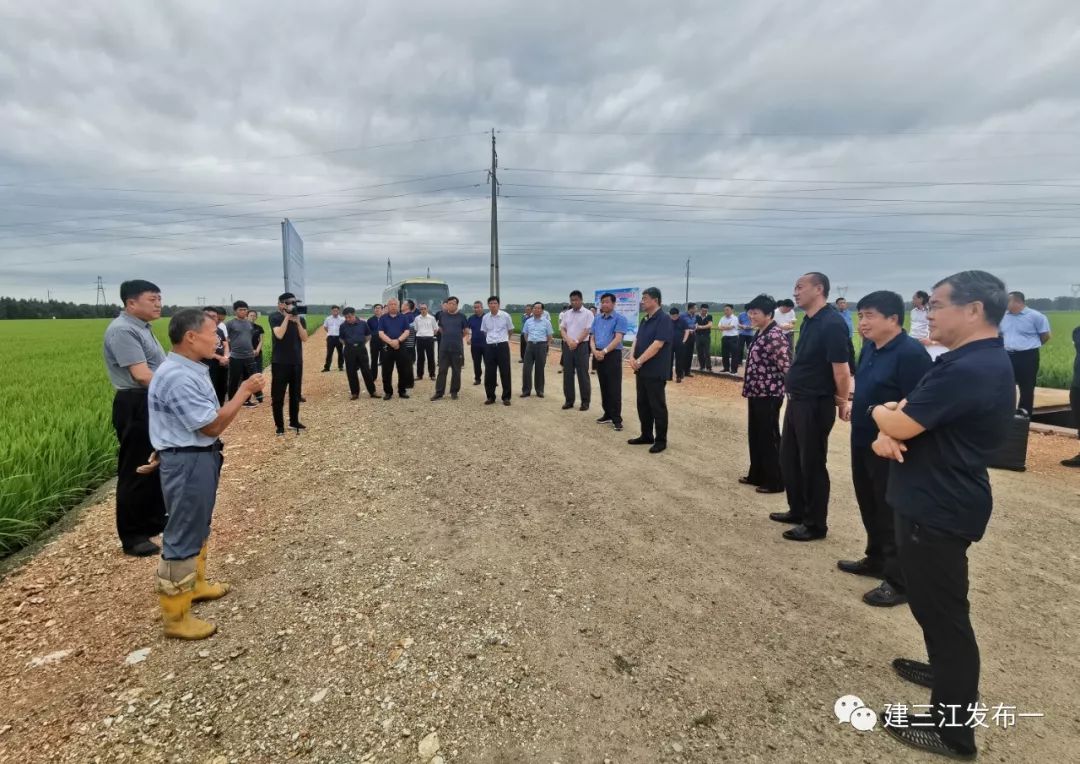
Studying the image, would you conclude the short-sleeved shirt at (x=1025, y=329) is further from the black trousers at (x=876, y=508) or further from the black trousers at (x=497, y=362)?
the black trousers at (x=497, y=362)

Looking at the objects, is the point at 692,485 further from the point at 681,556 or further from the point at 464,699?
the point at 464,699

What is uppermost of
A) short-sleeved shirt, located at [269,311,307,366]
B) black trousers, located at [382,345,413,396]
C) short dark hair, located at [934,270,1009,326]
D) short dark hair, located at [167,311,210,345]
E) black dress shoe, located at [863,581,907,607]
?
short dark hair, located at [934,270,1009,326]

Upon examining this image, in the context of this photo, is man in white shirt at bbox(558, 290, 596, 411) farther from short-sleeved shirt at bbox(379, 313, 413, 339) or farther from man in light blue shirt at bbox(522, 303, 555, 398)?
short-sleeved shirt at bbox(379, 313, 413, 339)

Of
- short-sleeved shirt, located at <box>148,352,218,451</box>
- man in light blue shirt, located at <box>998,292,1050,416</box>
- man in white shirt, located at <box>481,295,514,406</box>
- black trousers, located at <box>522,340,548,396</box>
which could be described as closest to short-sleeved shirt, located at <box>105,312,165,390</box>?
short-sleeved shirt, located at <box>148,352,218,451</box>

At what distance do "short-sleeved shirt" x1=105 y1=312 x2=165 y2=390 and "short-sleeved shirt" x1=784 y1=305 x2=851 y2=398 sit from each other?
4.54m

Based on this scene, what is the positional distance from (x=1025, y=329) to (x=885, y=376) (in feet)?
19.8

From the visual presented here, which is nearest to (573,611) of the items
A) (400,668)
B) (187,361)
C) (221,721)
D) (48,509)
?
(400,668)

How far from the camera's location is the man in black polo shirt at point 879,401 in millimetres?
2951

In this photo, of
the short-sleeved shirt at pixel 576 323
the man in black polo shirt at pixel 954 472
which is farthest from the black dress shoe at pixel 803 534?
the short-sleeved shirt at pixel 576 323

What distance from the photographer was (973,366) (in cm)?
187

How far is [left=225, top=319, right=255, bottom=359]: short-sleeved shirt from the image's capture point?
802cm

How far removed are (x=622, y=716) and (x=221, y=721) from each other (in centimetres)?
167

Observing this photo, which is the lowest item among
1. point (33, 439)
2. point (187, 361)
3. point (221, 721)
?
point (221, 721)

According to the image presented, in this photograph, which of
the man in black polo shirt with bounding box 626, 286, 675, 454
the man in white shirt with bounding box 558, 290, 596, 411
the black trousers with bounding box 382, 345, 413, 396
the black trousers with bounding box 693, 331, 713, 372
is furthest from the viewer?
the black trousers with bounding box 693, 331, 713, 372
